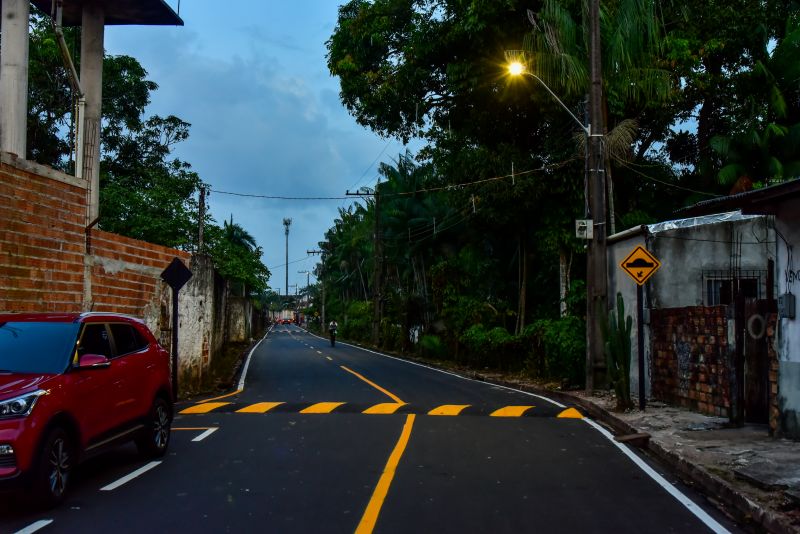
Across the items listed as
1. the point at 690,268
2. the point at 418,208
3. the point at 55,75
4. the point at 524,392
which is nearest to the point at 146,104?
the point at 55,75

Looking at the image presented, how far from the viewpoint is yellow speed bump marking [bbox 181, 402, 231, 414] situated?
46.4 feet

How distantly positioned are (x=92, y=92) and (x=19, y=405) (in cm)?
1171

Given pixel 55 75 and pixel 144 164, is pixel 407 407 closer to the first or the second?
pixel 55 75

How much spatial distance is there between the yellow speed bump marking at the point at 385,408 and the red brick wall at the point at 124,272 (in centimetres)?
→ 533

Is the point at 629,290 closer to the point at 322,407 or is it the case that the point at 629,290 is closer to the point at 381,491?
the point at 322,407

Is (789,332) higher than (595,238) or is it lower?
lower

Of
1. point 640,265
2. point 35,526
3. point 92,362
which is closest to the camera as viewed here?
point 35,526

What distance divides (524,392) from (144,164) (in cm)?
2475

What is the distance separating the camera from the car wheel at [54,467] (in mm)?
6477

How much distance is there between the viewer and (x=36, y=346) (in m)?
7.51

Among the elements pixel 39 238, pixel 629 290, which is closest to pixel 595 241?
pixel 629 290

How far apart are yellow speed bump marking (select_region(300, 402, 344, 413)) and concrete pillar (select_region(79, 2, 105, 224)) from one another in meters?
5.63

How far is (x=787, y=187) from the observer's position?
9.16 m

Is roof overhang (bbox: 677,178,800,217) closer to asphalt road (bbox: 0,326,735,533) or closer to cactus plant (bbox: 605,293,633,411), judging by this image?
cactus plant (bbox: 605,293,633,411)
